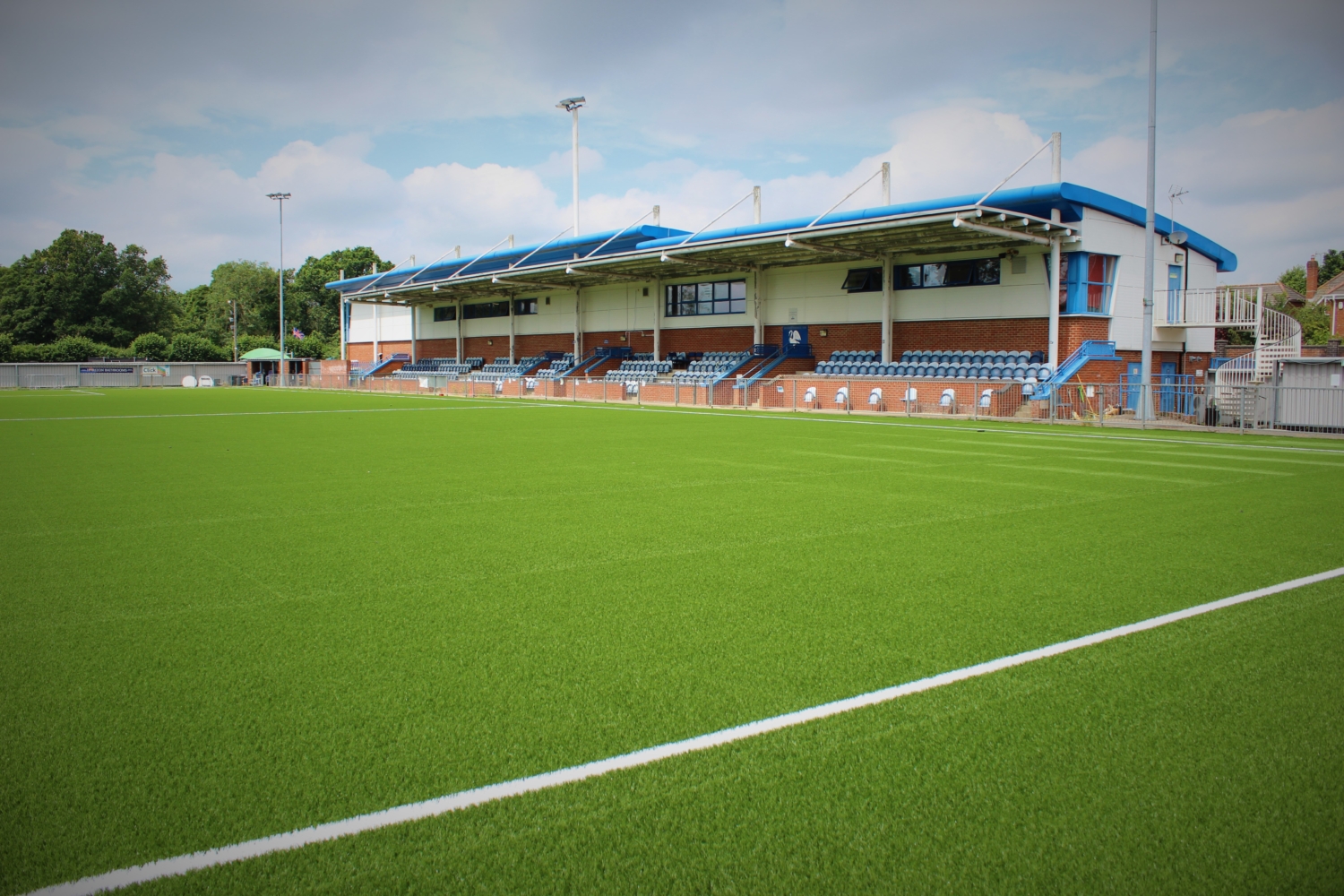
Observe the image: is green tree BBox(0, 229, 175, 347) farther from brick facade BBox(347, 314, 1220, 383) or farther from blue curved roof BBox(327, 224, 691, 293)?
brick facade BBox(347, 314, 1220, 383)

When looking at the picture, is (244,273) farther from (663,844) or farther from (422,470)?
(663,844)

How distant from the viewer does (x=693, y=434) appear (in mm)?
19594

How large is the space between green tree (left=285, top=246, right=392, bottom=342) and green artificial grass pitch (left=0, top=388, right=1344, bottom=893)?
102540mm

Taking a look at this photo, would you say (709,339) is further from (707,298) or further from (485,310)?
(485,310)

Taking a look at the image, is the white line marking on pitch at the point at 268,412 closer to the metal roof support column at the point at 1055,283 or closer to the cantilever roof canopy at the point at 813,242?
the cantilever roof canopy at the point at 813,242

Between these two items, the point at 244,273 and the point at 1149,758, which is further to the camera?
the point at 244,273

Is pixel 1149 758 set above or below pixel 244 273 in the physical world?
below

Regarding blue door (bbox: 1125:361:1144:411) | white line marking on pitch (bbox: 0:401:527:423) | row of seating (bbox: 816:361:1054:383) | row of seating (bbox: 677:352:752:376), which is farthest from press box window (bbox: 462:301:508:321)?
blue door (bbox: 1125:361:1144:411)

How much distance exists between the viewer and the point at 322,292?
10519 cm

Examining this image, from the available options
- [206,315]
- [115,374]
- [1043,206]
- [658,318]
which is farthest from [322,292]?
[1043,206]

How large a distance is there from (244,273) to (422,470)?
372 feet

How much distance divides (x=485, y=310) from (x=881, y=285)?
29633mm

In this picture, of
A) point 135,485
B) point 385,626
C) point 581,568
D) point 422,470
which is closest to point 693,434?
point 422,470

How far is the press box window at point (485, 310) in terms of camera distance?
180ft
